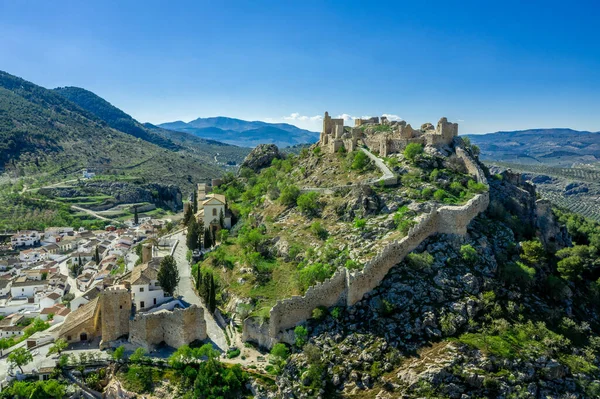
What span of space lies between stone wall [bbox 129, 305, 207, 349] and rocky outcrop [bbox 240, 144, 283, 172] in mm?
46110

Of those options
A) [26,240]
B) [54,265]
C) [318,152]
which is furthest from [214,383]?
[26,240]

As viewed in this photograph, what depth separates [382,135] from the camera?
54688 mm

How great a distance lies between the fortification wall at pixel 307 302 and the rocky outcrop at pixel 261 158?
45715 mm

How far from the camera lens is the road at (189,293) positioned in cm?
3281

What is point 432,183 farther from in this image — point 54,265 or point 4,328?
point 54,265

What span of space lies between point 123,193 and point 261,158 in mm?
56791

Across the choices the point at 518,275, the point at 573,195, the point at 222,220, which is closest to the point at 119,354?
the point at 222,220

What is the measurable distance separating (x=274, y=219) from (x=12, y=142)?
125 m

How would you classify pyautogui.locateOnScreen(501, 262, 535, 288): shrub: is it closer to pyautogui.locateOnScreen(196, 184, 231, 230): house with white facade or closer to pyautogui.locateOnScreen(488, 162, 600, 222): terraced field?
pyautogui.locateOnScreen(196, 184, 231, 230): house with white facade

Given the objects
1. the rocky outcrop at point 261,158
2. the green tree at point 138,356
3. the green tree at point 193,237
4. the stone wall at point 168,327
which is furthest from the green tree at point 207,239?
the rocky outcrop at point 261,158

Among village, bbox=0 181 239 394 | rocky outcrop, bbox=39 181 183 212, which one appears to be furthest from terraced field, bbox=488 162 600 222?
village, bbox=0 181 239 394

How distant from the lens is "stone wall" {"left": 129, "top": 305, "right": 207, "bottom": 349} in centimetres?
3128

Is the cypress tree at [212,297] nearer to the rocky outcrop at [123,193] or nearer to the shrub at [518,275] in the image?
the shrub at [518,275]

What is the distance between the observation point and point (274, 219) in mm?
48250
